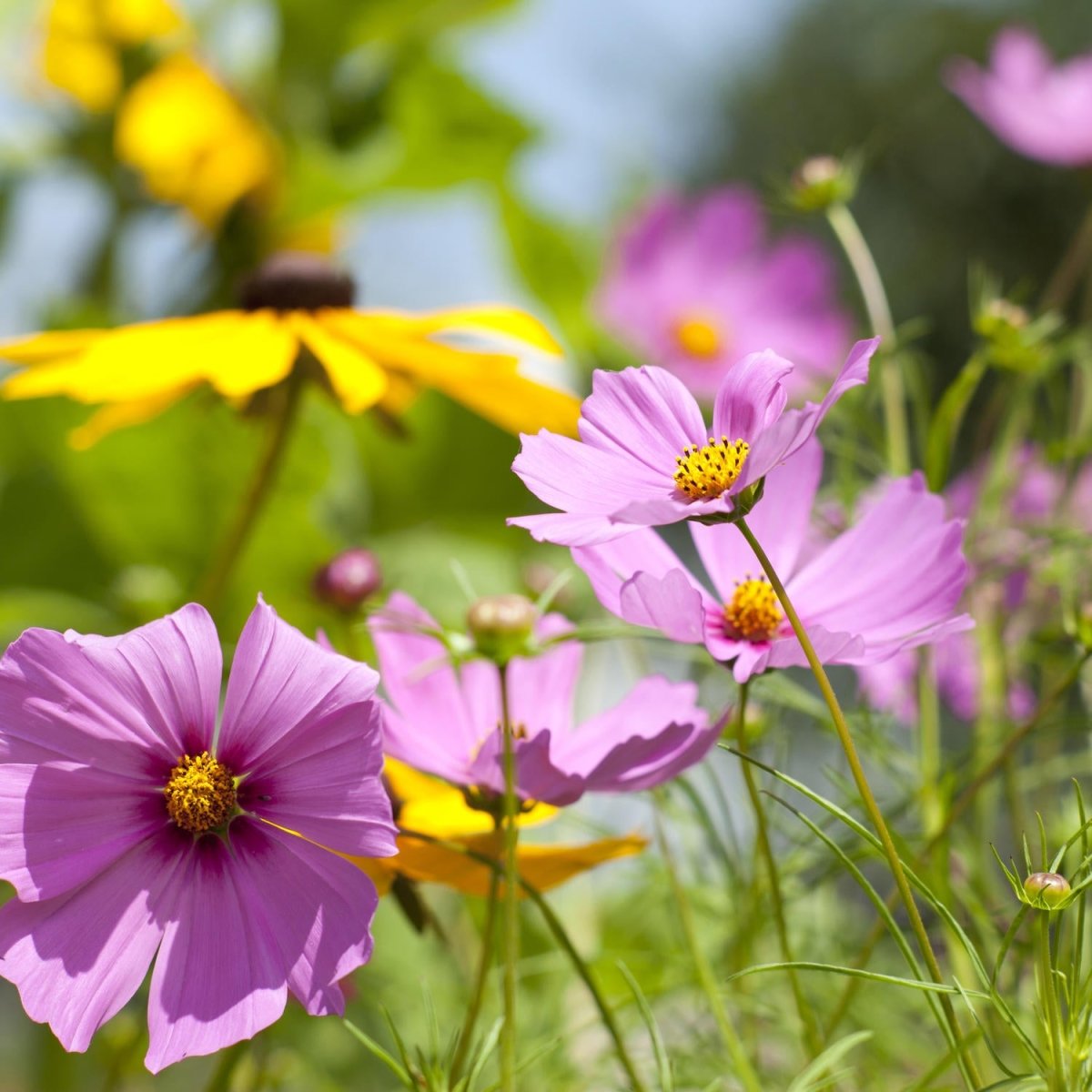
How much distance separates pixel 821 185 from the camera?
316 mm

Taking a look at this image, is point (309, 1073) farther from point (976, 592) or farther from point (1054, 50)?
point (1054, 50)

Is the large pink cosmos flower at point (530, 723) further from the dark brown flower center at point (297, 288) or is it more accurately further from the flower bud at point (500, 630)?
the dark brown flower center at point (297, 288)

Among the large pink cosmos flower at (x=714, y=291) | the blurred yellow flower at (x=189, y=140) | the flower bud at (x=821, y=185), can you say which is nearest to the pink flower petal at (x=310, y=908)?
the flower bud at (x=821, y=185)

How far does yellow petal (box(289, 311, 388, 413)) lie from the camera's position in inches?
10.6

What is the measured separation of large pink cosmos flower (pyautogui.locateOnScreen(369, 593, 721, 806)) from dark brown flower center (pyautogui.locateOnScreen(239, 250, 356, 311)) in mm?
147

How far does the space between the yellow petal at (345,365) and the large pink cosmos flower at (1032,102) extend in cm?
24

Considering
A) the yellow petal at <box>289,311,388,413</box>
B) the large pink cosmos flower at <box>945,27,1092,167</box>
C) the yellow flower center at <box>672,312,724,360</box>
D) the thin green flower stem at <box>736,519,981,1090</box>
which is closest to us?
the thin green flower stem at <box>736,519,981,1090</box>

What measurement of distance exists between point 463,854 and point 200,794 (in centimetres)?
4

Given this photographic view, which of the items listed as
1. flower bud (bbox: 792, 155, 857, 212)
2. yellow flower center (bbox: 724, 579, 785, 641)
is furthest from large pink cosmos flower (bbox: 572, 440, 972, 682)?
flower bud (bbox: 792, 155, 857, 212)

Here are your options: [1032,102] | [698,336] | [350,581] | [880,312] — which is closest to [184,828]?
[350,581]

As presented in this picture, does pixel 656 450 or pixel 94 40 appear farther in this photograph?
pixel 94 40

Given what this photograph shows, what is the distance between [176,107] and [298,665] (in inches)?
26.6

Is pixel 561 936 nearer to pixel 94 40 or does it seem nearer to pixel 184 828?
pixel 184 828

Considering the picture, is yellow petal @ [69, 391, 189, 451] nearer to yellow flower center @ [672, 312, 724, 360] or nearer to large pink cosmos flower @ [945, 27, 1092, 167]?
large pink cosmos flower @ [945, 27, 1092, 167]
